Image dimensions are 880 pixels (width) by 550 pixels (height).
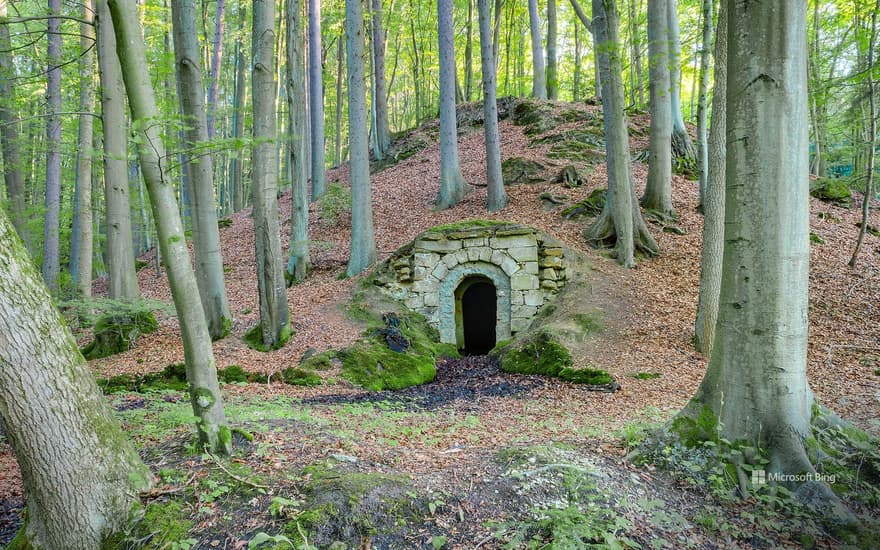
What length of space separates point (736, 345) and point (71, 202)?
1624 cm

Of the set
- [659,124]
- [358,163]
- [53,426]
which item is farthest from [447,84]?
[53,426]

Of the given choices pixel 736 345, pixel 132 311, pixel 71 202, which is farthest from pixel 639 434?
pixel 71 202

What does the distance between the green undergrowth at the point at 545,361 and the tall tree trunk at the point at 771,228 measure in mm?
3611

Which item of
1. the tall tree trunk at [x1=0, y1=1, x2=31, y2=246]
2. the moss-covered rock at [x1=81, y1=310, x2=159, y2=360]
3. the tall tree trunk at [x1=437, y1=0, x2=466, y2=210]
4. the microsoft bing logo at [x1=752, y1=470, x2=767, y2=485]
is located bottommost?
the microsoft bing logo at [x1=752, y1=470, x2=767, y2=485]

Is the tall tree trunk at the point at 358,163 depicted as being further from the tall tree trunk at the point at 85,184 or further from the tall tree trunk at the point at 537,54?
the tall tree trunk at the point at 537,54

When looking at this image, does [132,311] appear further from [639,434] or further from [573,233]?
[573,233]

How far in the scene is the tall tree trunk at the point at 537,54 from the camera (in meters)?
17.8

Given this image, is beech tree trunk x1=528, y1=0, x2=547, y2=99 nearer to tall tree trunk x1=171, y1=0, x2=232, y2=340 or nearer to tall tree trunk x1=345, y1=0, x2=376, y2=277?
tall tree trunk x1=345, y1=0, x2=376, y2=277

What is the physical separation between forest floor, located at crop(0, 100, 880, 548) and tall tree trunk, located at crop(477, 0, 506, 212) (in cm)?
42

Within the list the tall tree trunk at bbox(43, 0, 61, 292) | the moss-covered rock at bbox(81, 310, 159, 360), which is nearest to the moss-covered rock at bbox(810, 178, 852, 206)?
the moss-covered rock at bbox(81, 310, 159, 360)

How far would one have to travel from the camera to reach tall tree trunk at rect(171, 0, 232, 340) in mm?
7402

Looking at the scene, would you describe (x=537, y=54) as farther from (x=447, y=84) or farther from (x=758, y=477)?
(x=758, y=477)

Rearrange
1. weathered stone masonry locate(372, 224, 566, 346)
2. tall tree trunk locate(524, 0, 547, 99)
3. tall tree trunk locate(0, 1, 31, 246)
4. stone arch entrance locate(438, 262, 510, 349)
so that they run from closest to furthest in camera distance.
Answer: tall tree trunk locate(0, 1, 31, 246) < weathered stone masonry locate(372, 224, 566, 346) < stone arch entrance locate(438, 262, 510, 349) < tall tree trunk locate(524, 0, 547, 99)

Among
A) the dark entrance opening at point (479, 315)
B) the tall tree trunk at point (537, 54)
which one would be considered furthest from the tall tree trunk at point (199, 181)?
the tall tree trunk at point (537, 54)
